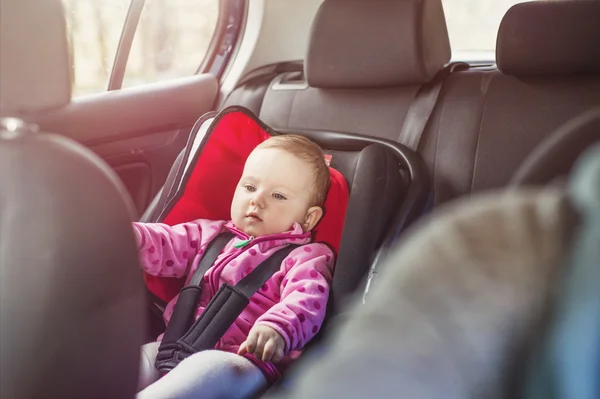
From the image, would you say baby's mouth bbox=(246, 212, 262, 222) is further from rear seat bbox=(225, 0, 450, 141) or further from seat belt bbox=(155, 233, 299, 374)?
rear seat bbox=(225, 0, 450, 141)

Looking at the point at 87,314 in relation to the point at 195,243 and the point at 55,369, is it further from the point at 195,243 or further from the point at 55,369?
the point at 195,243

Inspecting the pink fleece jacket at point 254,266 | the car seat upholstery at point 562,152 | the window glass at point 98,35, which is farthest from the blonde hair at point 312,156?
the car seat upholstery at point 562,152

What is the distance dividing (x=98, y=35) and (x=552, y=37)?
1373mm

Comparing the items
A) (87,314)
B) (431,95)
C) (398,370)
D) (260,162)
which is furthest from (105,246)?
(431,95)

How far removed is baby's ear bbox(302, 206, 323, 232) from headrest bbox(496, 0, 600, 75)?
65 cm

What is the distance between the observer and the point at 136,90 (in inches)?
82.7

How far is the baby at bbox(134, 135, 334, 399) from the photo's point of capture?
1.25 m

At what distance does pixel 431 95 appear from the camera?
1852mm

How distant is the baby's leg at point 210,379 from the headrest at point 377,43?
100cm

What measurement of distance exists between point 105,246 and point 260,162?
0.93 metres

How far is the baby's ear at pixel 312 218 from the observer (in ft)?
5.12

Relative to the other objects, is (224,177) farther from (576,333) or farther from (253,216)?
(576,333)

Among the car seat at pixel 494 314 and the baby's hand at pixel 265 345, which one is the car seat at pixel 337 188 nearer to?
the baby's hand at pixel 265 345

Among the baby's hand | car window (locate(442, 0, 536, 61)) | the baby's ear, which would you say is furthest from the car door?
car window (locate(442, 0, 536, 61))
